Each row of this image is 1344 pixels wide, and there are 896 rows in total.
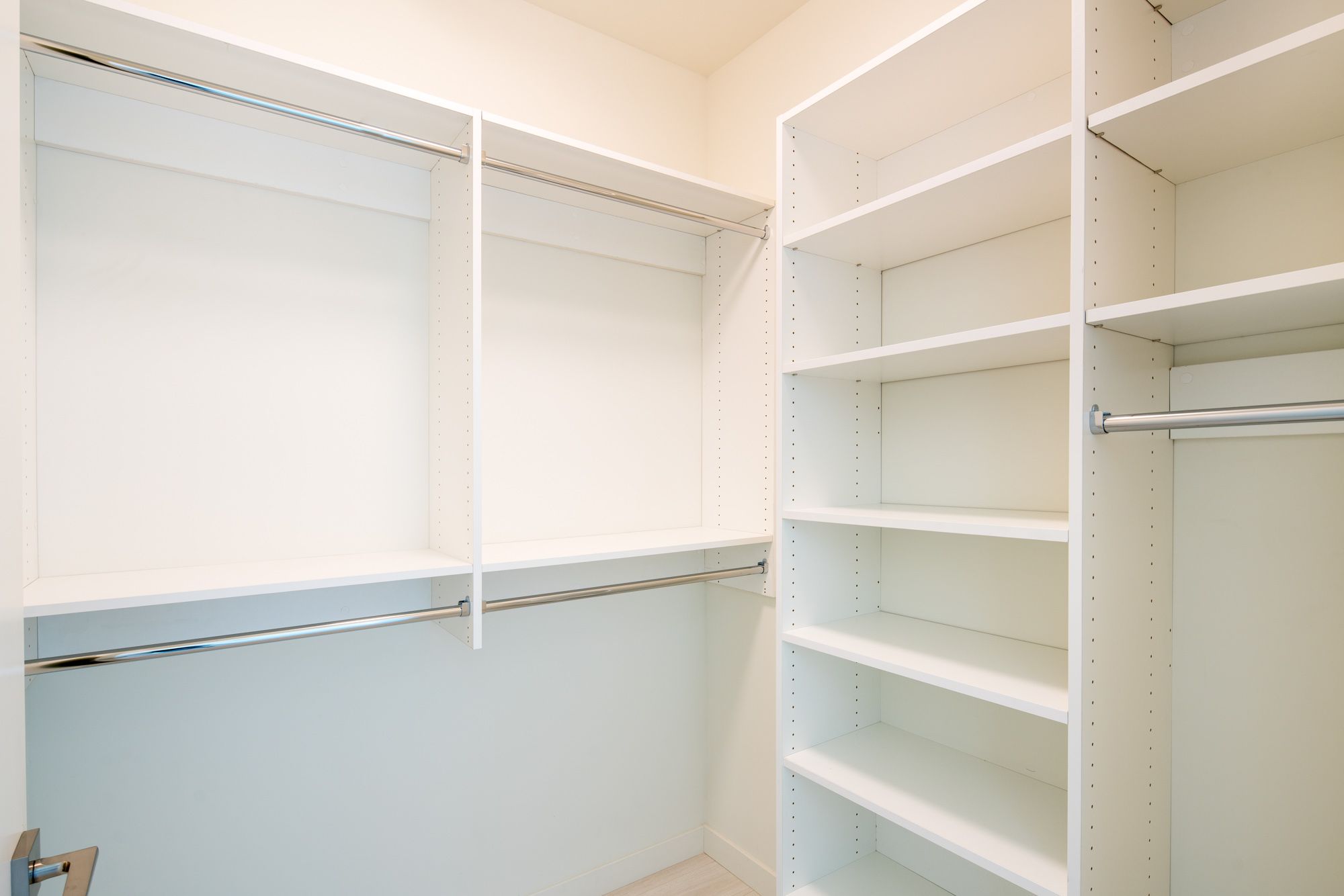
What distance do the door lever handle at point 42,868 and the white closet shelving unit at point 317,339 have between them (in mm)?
560

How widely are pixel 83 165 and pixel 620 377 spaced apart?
137 cm

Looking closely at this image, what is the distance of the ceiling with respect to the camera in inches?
79.0

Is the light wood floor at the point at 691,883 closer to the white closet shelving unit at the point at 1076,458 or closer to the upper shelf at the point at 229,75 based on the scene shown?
the white closet shelving unit at the point at 1076,458

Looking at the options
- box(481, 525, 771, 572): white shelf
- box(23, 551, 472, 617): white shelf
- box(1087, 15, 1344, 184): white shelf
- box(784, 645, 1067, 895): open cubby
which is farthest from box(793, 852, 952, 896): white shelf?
box(1087, 15, 1344, 184): white shelf

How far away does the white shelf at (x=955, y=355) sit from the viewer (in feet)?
4.06

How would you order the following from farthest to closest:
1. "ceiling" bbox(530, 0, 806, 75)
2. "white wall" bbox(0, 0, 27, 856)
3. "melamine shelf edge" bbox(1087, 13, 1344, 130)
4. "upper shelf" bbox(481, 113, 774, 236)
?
"ceiling" bbox(530, 0, 806, 75), "upper shelf" bbox(481, 113, 774, 236), "melamine shelf edge" bbox(1087, 13, 1344, 130), "white wall" bbox(0, 0, 27, 856)

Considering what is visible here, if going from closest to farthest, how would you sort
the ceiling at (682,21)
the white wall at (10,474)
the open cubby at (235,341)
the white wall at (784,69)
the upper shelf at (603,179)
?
the white wall at (10,474) → the open cubby at (235,341) → the upper shelf at (603,179) → the white wall at (784,69) → the ceiling at (682,21)

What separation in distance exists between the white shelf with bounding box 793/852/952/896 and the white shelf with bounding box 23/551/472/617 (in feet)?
4.04

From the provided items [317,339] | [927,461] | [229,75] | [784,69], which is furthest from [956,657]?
[229,75]

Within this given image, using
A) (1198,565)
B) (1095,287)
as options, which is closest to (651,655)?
(1198,565)

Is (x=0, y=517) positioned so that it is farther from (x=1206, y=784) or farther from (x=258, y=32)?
(x=1206, y=784)

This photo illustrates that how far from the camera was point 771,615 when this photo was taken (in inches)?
81.5

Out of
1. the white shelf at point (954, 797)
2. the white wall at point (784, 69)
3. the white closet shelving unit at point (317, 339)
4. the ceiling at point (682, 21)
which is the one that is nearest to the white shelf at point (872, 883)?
the white shelf at point (954, 797)

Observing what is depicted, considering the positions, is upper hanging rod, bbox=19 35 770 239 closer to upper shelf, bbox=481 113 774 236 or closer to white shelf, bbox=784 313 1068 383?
upper shelf, bbox=481 113 774 236
